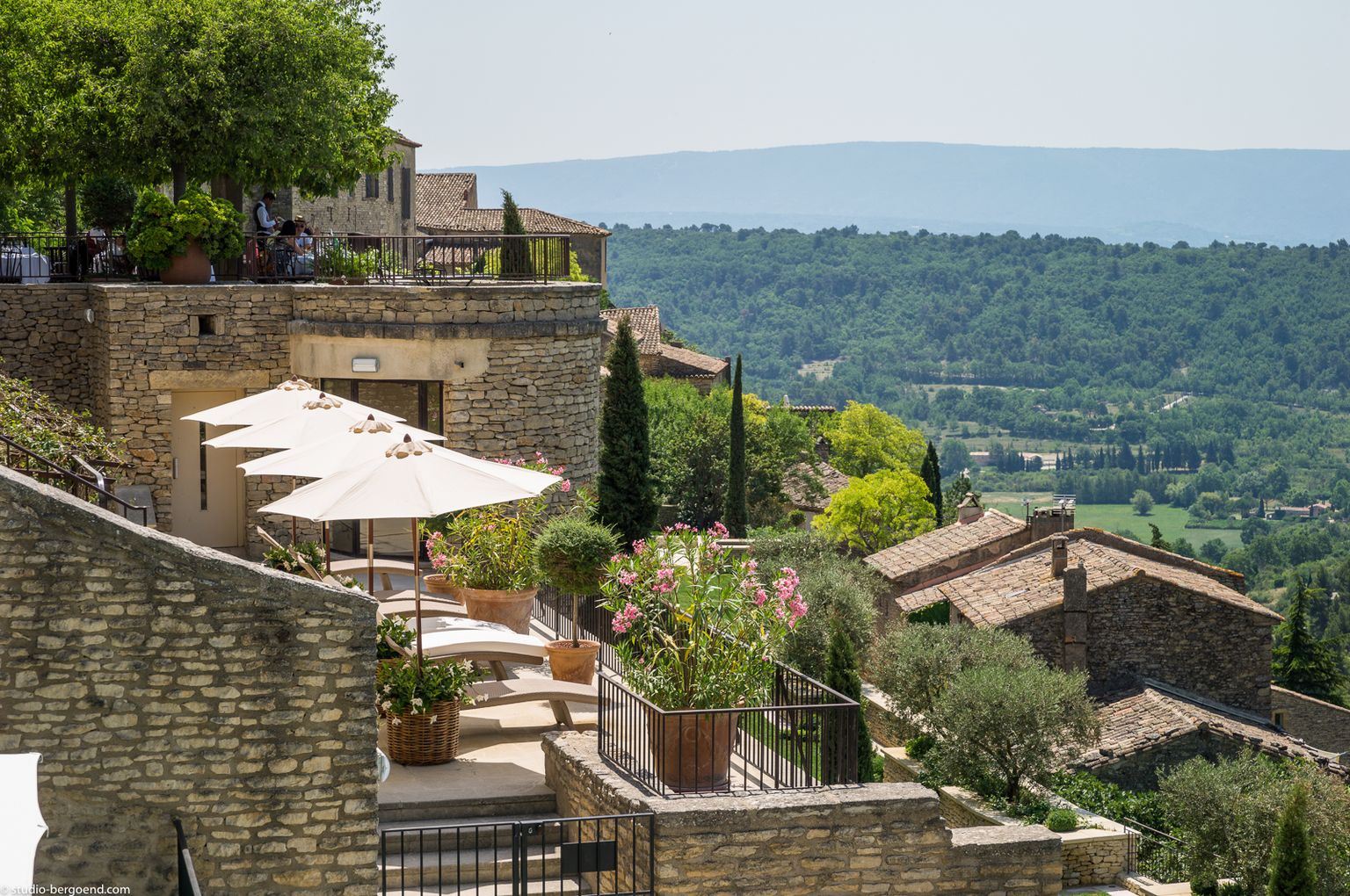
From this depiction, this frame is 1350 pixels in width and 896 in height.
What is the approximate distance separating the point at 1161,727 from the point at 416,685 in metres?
21.5

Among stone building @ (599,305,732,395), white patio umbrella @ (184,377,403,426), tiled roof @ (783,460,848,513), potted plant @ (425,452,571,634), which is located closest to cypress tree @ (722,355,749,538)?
tiled roof @ (783,460,848,513)

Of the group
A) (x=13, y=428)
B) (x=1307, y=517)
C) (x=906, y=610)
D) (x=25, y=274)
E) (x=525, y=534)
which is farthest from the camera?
(x=1307, y=517)

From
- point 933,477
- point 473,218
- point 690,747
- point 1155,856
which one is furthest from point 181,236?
point 473,218

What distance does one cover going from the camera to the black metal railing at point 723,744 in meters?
11.3

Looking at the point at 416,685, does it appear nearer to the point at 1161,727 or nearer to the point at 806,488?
the point at 1161,727

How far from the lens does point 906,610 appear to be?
36719mm

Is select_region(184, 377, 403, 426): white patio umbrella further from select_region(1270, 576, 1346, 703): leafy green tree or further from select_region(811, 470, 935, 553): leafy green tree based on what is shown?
select_region(1270, 576, 1346, 703): leafy green tree

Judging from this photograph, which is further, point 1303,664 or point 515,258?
point 1303,664

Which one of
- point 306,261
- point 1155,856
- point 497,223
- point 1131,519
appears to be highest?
point 497,223

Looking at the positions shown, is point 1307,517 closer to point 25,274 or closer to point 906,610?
point 906,610

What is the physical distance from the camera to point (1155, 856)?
24375mm

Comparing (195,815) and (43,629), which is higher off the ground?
(43,629)

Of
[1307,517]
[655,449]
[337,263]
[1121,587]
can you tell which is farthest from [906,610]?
[1307,517]

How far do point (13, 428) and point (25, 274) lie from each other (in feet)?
29.3
